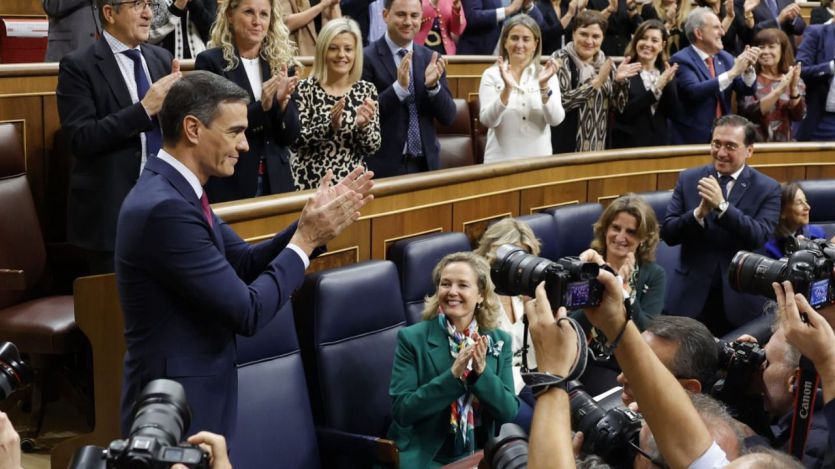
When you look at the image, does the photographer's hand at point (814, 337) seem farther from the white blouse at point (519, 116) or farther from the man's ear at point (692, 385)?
the white blouse at point (519, 116)

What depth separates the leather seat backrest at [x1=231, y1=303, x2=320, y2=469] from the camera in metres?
2.25

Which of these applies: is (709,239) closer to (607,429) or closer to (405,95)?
(405,95)

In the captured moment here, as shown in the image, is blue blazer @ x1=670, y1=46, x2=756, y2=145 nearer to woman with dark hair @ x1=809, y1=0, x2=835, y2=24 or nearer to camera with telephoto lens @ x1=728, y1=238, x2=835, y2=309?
woman with dark hair @ x1=809, y1=0, x2=835, y2=24

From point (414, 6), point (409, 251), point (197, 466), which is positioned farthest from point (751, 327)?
point (197, 466)

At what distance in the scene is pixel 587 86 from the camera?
12.5 ft

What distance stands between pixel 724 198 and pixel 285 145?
4.65ft

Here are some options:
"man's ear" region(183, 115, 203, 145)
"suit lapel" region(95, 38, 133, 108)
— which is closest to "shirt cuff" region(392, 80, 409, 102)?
"suit lapel" region(95, 38, 133, 108)

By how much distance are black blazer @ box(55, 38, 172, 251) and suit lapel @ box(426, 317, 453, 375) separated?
0.77 metres

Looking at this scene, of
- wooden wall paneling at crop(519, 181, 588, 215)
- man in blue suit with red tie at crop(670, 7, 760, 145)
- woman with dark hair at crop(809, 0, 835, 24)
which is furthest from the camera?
woman with dark hair at crop(809, 0, 835, 24)

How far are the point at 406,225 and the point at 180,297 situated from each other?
1141 mm

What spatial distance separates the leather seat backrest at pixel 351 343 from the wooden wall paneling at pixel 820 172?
8.53 ft

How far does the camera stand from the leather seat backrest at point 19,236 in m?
2.74

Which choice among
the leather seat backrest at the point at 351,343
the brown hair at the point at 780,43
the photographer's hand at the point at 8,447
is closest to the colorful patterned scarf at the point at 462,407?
the leather seat backrest at the point at 351,343

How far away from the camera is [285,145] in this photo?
284cm
